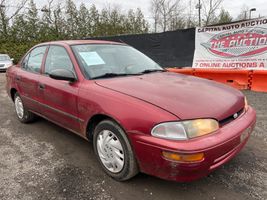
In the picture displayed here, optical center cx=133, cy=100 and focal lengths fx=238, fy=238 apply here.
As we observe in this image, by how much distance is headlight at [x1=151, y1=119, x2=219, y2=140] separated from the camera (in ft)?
6.68

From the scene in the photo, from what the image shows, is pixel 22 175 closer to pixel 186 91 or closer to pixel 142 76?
pixel 142 76

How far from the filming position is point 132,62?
11.3ft

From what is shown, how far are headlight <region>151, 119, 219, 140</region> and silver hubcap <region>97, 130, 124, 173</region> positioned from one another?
57 centimetres

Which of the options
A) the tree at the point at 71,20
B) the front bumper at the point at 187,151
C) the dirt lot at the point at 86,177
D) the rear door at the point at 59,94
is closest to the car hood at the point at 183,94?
the front bumper at the point at 187,151

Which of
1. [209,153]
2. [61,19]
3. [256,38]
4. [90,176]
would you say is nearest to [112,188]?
[90,176]

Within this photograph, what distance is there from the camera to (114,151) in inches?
101

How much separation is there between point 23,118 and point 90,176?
2.45 meters

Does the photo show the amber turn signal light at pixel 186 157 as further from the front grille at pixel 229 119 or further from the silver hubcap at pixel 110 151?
the silver hubcap at pixel 110 151

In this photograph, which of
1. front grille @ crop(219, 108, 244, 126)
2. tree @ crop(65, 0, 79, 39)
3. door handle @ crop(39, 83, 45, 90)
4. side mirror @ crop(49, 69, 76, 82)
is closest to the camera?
front grille @ crop(219, 108, 244, 126)

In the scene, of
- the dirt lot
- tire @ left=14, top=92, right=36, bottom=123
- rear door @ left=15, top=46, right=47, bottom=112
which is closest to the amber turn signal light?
the dirt lot

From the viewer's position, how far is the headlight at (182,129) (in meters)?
Result: 2.04

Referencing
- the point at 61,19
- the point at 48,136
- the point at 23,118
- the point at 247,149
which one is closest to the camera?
the point at 247,149

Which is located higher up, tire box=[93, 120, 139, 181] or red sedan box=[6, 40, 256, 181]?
red sedan box=[6, 40, 256, 181]

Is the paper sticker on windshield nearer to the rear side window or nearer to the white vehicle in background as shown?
the rear side window
